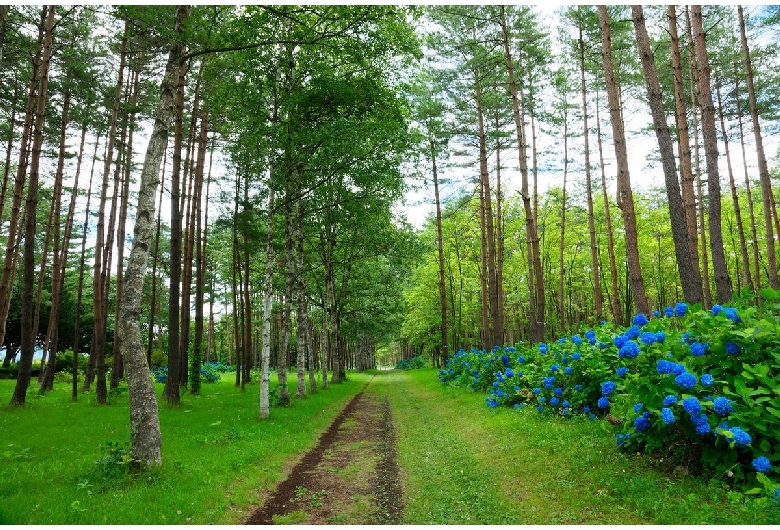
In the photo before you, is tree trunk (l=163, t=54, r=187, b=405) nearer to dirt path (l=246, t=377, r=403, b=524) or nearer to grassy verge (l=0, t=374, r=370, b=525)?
grassy verge (l=0, t=374, r=370, b=525)

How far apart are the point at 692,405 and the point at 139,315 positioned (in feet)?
23.6

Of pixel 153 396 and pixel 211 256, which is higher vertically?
pixel 211 256

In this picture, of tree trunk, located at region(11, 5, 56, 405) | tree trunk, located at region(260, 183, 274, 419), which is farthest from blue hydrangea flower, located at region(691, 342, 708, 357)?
tree trunk, located at region(11, 5, 56, 405)

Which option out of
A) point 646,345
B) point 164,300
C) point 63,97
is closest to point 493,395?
point 646,345

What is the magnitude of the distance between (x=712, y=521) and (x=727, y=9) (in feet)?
71.4

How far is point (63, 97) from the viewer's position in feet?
53.2

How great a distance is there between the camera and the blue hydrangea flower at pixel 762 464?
12.5 feet

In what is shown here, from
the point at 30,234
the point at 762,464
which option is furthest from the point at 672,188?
the point at 30,234

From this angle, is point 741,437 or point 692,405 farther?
point 692,405

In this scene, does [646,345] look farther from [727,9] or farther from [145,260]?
[727,9]

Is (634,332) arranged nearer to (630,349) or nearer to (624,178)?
(630,349)

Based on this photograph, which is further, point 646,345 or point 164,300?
point 164,300

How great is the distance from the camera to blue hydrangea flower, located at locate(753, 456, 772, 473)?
12.5 ft

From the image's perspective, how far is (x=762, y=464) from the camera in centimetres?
384
